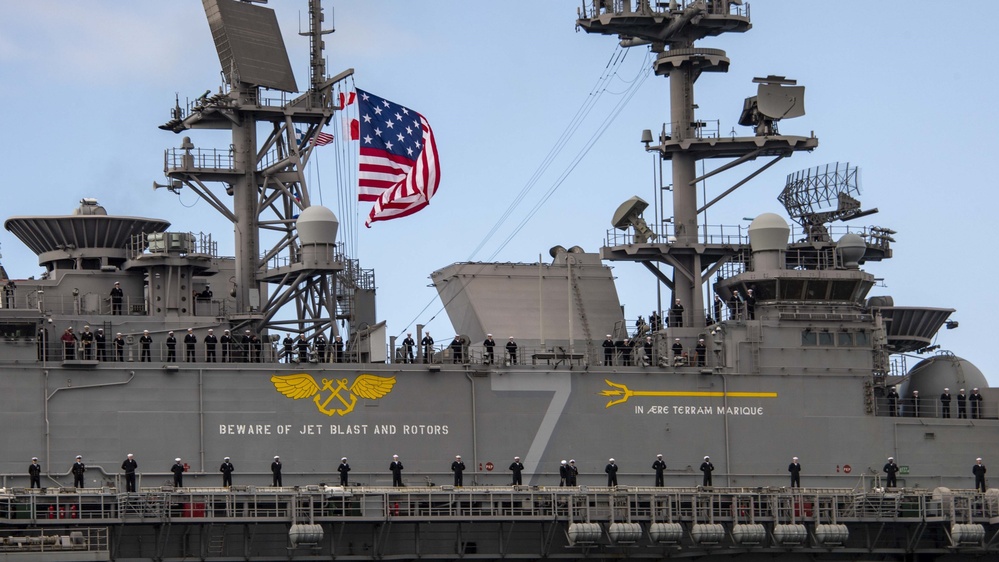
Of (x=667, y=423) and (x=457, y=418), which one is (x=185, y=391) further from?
(x=667, y=423)

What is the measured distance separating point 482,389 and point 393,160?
7.81 metres

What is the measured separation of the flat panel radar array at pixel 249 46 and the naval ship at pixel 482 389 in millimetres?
74

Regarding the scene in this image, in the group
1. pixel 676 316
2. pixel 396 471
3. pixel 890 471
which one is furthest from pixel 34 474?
pixel 890 471

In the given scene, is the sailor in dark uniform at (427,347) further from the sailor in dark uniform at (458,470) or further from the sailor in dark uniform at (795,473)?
the sailor in dark uniform at (795,473)

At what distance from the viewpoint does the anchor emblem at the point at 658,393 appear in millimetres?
54750

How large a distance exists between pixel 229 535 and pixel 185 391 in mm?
4465

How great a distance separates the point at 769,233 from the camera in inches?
2253

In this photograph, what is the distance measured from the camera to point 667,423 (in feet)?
180

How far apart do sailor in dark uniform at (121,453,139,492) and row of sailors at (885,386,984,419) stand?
2296cm

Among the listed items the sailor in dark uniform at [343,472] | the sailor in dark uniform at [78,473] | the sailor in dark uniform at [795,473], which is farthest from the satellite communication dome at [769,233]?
the sailor in dark uniform at [78,473]

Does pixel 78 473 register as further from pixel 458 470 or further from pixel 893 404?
pixel 893 404

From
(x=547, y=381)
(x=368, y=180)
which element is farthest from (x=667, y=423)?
(x=368, y=180)

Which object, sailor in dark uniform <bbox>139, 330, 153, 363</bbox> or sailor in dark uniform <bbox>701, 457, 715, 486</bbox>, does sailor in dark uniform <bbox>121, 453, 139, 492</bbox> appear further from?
sailor in dark uniform <bbox>701, 457, 715, 486</bbox>

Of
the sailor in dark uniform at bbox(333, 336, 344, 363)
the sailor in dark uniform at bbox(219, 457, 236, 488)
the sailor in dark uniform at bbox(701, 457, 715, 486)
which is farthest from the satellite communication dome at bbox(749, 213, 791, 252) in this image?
the sailor in dark uniform at bbox(219, 457, 236, 488)
